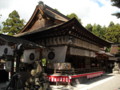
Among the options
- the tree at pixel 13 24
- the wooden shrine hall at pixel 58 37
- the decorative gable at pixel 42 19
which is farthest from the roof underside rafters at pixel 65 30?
the tree at pixel 13 24

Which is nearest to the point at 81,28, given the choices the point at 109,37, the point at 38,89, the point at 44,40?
the point at 44,40

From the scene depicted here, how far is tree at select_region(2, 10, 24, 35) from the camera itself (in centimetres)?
3198

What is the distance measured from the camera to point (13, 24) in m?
32.8

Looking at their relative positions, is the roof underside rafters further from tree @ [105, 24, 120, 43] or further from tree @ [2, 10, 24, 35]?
tree @ [105, 24, 120, 43]

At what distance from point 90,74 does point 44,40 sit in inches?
265

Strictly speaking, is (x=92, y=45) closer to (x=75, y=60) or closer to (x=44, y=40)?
(x=75, y=60)

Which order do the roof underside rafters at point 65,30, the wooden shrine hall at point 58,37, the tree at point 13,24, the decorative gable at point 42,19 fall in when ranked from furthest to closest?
the tree at point 13,24
the decorative gable at point 42,19
the wooden shrine hall at point 58,37
the roof underside rafters at point 65,30

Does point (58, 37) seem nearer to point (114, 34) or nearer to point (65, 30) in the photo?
point (65, 30)

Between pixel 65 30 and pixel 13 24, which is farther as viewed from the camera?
pixel 13 24

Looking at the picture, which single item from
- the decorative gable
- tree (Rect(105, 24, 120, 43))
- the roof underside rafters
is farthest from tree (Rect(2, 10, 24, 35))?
tree (Rect(105, 24, 120, 43))

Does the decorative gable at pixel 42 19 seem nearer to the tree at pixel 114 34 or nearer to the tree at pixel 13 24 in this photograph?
the tree at pixel 13 24

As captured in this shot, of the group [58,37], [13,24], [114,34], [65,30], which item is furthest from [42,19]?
[114,34]

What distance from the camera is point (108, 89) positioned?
11.1 metres

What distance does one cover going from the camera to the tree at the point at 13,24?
105 ft
